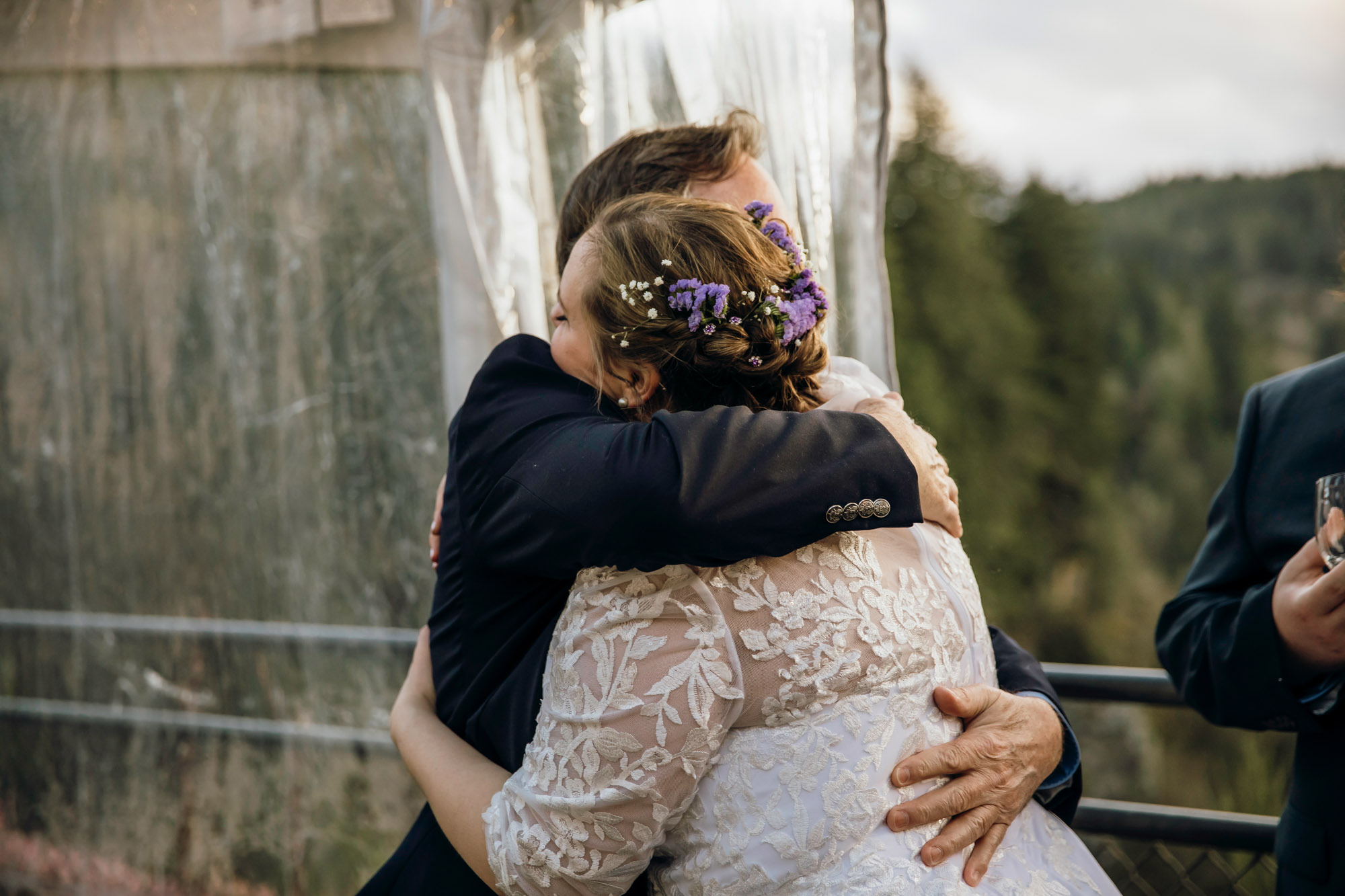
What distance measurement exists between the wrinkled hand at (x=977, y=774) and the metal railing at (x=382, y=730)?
865 millimetres

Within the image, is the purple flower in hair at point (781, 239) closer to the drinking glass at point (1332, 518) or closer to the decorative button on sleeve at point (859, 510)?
the decorative button on sleeve at point (859, 510)

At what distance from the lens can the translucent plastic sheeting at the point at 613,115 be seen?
1.85m

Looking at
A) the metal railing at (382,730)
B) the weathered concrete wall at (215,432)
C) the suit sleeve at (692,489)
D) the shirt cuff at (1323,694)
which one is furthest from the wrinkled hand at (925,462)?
the weathered concrete wall at (215,432)

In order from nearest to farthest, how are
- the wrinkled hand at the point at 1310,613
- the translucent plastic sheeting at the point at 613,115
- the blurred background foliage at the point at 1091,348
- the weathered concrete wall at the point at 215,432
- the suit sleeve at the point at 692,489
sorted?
1. the suit sleeve at the point at 692,489
2. the wrinkled hand at the point at 1310,613
3. the translucent plastic sheeting at the point at 613,115
4. the weathered concrete wall at the point at 215,432
5. the blurred background foliage at the point at 1091,348

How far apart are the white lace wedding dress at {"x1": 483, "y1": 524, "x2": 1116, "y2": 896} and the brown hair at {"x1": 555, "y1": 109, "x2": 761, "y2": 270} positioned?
24.9 inches

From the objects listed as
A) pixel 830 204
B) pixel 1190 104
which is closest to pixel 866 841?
pixel 830 204

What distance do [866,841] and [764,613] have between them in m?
0.28

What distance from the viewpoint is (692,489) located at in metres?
0.92

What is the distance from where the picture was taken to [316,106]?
2.34 m

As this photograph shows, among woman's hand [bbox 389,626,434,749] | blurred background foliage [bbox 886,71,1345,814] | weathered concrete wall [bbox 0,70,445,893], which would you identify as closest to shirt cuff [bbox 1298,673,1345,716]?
woman's hand [bbox 389,626,434,749]

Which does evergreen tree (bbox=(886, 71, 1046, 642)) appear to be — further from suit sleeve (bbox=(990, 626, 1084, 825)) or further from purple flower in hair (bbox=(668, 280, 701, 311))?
purple flower in hair (bbox=(668, 280, 701, 311))

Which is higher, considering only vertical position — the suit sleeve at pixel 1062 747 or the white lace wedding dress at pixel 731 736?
the white lace wedding dress at pixel 731 736

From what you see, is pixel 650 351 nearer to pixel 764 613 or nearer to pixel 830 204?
pixel 764 613

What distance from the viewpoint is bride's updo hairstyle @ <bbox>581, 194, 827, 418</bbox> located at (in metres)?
1.02
